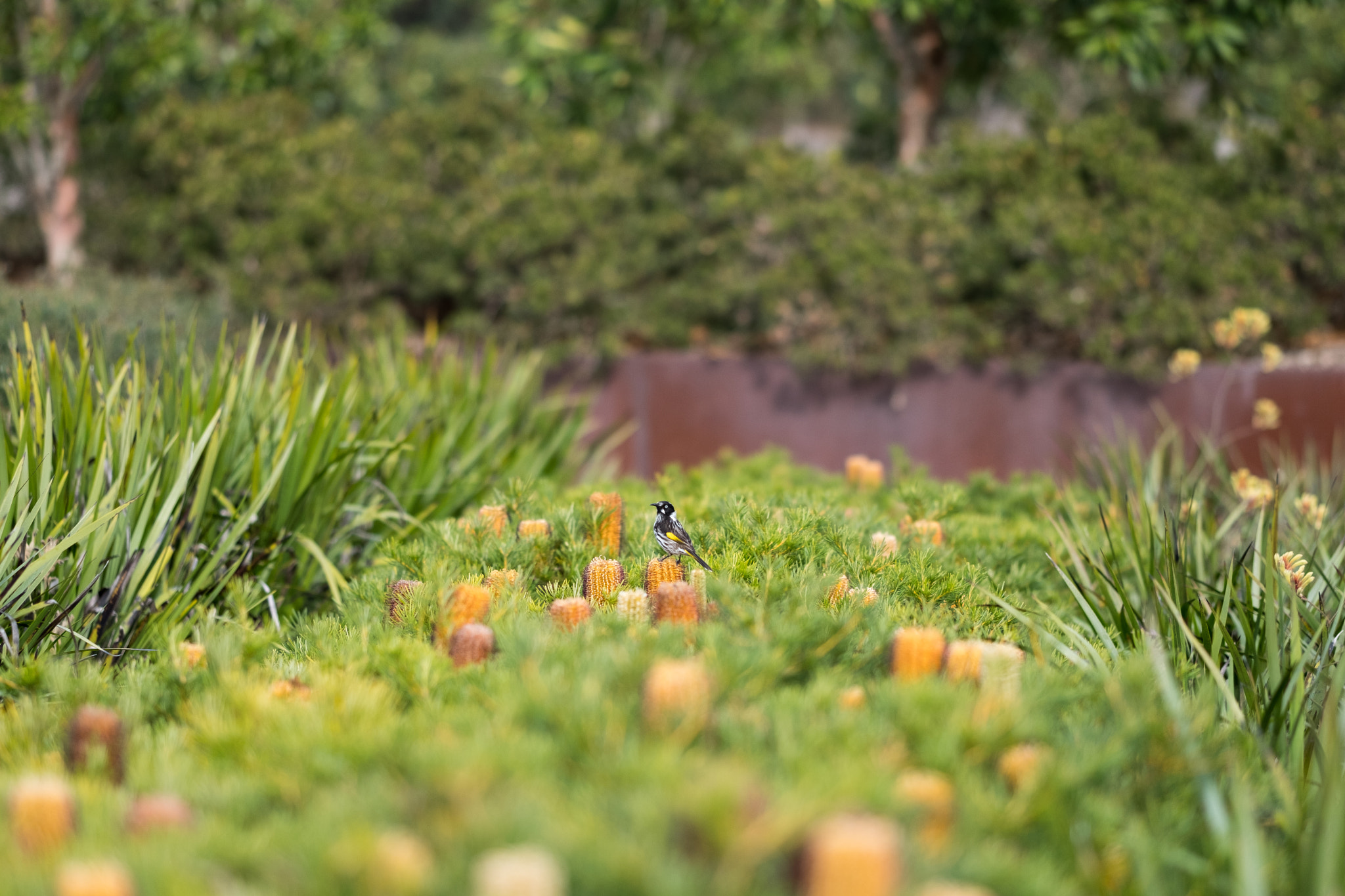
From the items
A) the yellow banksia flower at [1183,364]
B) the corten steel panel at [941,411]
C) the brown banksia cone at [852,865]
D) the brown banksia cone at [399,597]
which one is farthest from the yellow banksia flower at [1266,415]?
the brown banksia cone at [852,865]

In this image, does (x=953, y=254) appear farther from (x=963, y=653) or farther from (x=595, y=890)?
(x=595, y=890)

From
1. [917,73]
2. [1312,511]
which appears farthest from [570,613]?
[917,73]

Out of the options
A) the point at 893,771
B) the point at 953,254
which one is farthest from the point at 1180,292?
the point at 893,771

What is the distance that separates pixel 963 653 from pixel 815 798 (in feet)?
1.79

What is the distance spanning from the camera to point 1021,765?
141 centimetres

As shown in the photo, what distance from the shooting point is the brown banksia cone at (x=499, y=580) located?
7.09 feet

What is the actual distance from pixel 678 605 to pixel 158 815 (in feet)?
2.98

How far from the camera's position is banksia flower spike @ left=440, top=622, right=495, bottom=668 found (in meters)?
1.79

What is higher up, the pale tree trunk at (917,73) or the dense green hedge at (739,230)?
the pale tree trunk at (917,73)

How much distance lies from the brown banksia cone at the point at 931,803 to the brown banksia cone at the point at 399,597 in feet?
3.66

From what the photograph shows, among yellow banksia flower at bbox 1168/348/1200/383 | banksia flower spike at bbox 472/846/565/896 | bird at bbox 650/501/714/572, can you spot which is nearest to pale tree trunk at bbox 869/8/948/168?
yellow banksia flower at bbox 1168/348/1200/383

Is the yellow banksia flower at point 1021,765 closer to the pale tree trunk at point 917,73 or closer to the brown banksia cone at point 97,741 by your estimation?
the brown banksia cone at point 97,741

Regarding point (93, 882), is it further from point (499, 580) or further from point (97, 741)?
point (499, 580)

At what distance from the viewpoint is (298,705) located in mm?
1572
